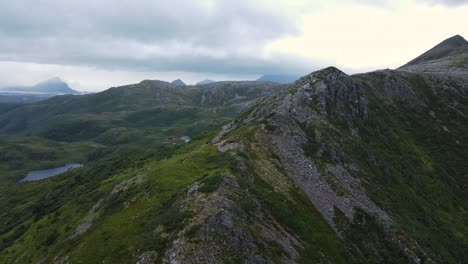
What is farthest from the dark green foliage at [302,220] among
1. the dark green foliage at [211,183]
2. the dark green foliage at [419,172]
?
the dark green foliage at [419,172]

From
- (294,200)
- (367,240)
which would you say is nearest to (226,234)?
(294,200)

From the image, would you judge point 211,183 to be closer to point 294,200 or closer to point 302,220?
point 302,220

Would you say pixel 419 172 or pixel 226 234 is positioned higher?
pixel 226 234

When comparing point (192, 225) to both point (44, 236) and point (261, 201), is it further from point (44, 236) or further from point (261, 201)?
→ point (44, 236)

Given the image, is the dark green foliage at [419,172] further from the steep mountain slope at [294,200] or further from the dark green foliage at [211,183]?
the dark green foliage at [211,183]

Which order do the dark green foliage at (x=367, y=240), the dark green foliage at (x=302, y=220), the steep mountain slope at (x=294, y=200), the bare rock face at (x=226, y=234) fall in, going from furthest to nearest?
the dark green foliage at (x=367, y=240), the dark green foliage at (x=302, y=220), the steep mountain slope at (x=294, y=200), the bare rock face at (x=226, y=234)

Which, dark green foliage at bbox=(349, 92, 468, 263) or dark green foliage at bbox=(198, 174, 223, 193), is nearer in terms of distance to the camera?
dark green foliage at bbox=(198, 174, 223, 193)

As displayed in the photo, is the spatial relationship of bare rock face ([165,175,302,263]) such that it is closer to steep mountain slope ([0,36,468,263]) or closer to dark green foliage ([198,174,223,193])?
steep mountain slope ([0,36,468,263])


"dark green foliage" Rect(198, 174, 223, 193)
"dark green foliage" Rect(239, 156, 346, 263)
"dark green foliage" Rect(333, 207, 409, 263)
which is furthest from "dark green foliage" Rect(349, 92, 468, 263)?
"dark green foliage" Rect(198, 174, 223, 193)

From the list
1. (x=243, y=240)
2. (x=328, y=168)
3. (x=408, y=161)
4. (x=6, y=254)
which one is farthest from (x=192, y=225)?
(x=408, y=161)
